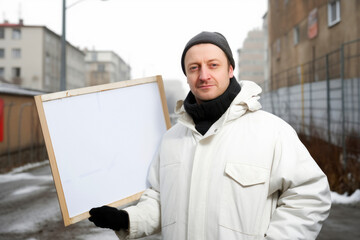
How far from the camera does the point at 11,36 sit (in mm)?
55094

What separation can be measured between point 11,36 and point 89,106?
5887 centimetres

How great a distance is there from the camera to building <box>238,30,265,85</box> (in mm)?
88875

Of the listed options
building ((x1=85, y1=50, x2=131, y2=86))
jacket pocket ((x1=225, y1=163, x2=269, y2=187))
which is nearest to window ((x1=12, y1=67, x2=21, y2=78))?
building ((x1=85, y1=50, x2=131, y2=86))

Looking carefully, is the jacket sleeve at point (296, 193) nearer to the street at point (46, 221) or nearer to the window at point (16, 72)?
the street at point (46, 221)

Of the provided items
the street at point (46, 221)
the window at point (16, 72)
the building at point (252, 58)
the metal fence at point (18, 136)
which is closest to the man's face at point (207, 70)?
the street at point (46, 221)

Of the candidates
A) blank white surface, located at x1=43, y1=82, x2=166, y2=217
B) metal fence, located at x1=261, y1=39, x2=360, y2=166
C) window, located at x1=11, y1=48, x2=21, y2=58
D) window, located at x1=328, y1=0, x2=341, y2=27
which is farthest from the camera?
window, located at x1=11, y1=48, x2=21, y2=58

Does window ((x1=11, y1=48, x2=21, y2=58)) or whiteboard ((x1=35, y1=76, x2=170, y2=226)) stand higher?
window ((x1=11, y1=48, x2=21, y2=58))

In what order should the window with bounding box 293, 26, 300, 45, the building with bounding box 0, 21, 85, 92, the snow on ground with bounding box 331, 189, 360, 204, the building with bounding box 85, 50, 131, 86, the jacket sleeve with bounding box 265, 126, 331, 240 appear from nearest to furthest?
the jacket sleeve with bounding box 265, 126, 331, 240, the snow on ground with bounding box 331, 189, 360, 204, the window with bounding box 293, 26, 300, 45, the building with bounding box 0, 21, 85, 92, the building with bounding box 85, 50, 131, 86

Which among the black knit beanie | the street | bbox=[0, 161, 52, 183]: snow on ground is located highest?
the black knit beanie

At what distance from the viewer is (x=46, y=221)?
5672 millimetres

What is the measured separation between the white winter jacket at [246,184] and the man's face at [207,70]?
12 cm

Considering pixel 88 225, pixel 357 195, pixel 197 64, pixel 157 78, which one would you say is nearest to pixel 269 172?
pixel 197 64

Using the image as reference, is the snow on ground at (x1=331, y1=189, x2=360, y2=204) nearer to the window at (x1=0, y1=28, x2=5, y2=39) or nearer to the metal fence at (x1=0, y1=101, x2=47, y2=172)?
the metal fence at (x1=0, y1=101, x2=47, y2=172)

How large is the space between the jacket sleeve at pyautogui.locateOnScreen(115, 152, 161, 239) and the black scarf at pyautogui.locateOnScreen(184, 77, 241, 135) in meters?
0.43
